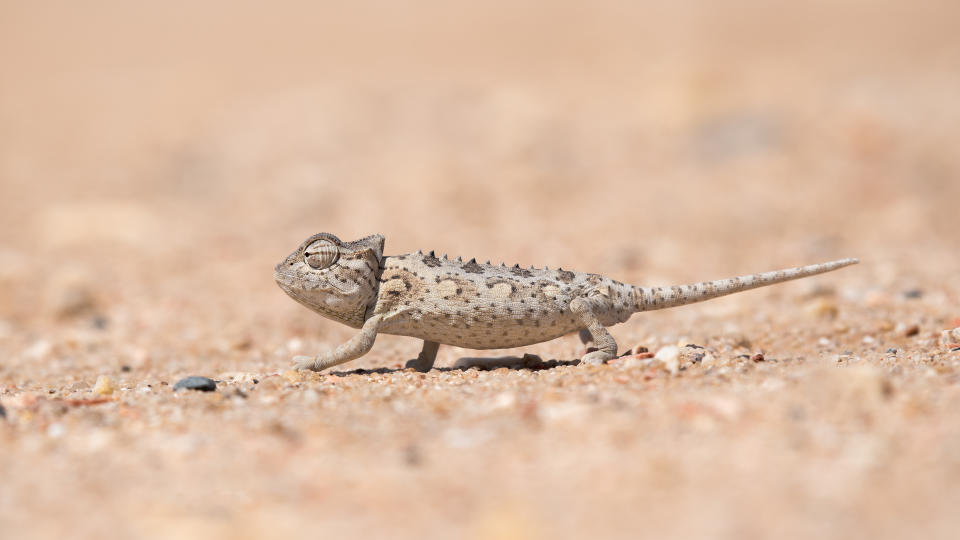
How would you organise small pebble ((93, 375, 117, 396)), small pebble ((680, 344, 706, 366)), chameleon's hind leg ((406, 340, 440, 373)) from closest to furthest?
small pebble ((93, 375, 117, 396))
small pebble ((680, 344, 706, 366))
chameleon's hind leg ((406, 340, 440, 373))

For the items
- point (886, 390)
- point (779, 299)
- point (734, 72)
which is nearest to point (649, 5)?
point (734, 72)

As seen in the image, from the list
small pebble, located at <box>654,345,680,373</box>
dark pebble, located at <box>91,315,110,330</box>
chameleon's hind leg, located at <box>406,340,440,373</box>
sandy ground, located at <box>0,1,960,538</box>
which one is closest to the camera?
sandy ground, located at <box>0,1,960,538</box>

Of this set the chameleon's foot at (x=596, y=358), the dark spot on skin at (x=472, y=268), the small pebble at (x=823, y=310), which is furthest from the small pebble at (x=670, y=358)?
the small pebble at (x=823, y=310)

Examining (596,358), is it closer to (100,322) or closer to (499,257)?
(100,322)

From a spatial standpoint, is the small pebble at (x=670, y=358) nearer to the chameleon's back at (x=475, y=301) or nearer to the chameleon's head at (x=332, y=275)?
the chameleon's back at (x=475, y=301)

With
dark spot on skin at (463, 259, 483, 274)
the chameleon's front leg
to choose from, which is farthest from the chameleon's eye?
dark spot on skin at (463, 259, 483, 274)

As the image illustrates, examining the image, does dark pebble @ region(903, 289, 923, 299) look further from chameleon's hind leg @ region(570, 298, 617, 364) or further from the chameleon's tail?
chameleon's hind leg @ region(570, 298, 617, 364)

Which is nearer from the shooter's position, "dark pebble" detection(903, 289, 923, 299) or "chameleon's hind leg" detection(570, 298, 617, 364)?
"chameleon's hind leg" detection(570, 298, 617, 364)
